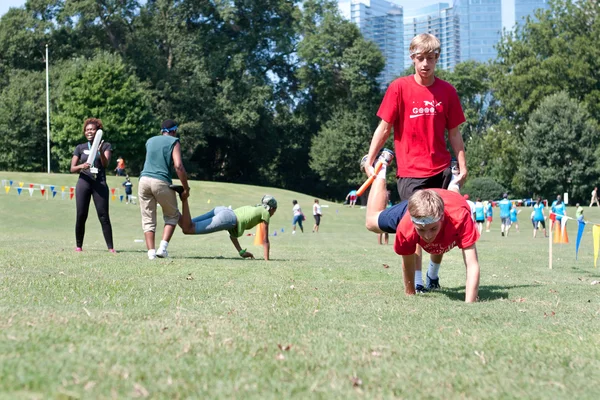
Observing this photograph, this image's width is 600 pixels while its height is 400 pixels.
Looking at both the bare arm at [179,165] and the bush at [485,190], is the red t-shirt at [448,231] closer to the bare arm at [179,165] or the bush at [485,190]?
the bare arm at [179,165]

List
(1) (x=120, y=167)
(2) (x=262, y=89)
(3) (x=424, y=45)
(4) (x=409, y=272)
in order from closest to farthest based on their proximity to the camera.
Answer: (4) (x=409, y=272) → (3) (x=424, y=45) → (1) (x=120, y=167) → (2) (x=262, y=89)

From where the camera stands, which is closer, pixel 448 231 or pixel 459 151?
pixel 448 231

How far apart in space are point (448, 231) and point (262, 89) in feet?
213

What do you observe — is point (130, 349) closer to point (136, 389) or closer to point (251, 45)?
point (136, 389)

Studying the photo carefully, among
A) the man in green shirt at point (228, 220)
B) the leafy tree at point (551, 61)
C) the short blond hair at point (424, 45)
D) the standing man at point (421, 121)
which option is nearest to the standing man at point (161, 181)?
the man in green shirt at point (228, 220)

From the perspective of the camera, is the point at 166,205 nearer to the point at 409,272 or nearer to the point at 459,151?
the point at 459,151

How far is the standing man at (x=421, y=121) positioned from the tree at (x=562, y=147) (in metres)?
56.1

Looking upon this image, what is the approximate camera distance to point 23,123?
6294 cm

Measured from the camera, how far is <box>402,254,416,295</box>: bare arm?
6988 mm

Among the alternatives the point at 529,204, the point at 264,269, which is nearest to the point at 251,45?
Answer: the point at 529,204

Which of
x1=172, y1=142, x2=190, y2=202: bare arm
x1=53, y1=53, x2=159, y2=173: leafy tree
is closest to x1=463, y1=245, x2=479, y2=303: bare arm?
x1=172, y1=142, x2=190, y2=202: bare arm

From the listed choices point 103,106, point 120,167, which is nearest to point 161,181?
point 120,167

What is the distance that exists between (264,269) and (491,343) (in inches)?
212

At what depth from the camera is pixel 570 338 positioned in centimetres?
500
